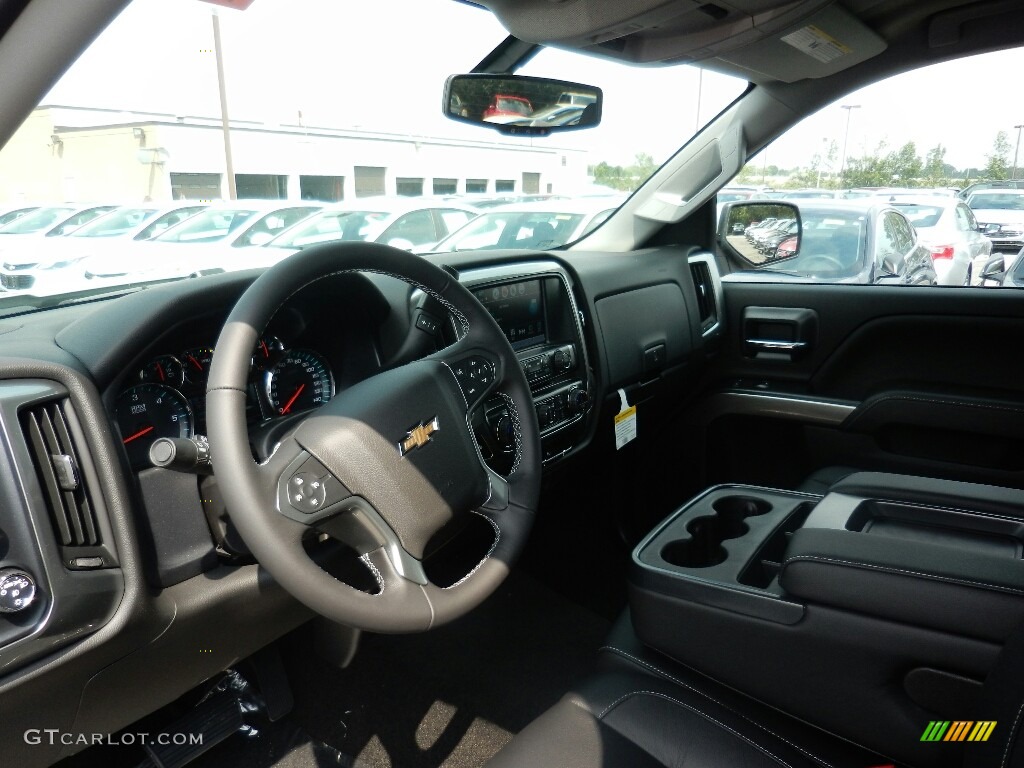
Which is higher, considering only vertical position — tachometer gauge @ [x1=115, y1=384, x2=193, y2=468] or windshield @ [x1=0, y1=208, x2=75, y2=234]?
windshield @ [x1=0, y1=208, x2=75, y2=234]

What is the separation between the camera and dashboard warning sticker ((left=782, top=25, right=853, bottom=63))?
6.72 ft

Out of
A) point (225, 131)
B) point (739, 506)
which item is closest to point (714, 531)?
point (739, 506)

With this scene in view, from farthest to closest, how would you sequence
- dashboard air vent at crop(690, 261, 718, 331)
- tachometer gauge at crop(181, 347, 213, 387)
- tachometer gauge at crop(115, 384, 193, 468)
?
Answer: dashboard air vent at crop(690, 261, 718, 331) → tachometer gauge at crop(181, 347, 213, 387) → tachometer gauge at crop(115, 384, 193, 468)

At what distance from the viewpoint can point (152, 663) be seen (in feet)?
4.83

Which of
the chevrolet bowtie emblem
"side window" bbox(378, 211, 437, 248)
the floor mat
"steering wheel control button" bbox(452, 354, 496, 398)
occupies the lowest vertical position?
the floor mat

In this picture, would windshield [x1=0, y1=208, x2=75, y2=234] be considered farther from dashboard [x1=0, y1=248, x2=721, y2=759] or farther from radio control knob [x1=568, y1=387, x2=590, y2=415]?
radio control knob [x1=568, y1=387, x2=590, y2=415]

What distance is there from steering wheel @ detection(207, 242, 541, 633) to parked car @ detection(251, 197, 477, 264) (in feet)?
2.37

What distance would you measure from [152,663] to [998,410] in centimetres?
239

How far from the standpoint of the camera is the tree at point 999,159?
249cm

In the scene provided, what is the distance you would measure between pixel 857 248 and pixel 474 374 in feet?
6.41

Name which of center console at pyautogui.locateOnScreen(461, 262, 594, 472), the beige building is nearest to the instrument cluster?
the beige building

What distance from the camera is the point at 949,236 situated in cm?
279

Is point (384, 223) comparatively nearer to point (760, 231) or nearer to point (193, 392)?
point (193, 392)

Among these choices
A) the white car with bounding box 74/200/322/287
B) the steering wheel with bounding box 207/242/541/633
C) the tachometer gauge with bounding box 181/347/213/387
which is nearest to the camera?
the steering wheel with bounding box 207/242/541/633
